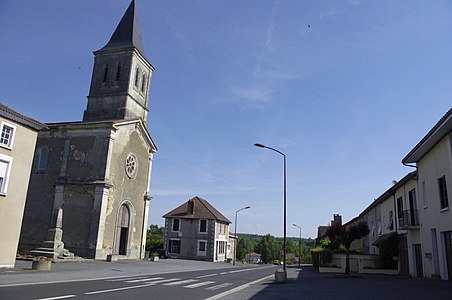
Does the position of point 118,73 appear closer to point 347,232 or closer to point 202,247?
point 347,232

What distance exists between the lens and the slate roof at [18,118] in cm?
1728

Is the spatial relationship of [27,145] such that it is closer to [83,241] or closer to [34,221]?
[83,241]

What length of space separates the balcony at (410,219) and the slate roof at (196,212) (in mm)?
31927

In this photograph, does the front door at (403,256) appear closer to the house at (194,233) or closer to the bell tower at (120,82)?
the bell tower at (120,82)

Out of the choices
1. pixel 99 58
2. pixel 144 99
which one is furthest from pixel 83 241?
pixel 99 58

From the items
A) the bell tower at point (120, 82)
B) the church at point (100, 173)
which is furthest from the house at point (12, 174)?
the bell tower at point (120, 82)

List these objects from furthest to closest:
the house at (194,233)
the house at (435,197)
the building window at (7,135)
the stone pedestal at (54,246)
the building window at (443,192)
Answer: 1. the house at (194,233)
2. the stone pedestal at (54,246)
3. the building window at (7,135)
4. the building window at (443,192)
5. the house at (435,197)

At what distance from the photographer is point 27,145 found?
1878cm

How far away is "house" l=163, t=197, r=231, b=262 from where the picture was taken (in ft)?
162

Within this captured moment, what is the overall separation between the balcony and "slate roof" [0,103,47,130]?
20989 millimetres

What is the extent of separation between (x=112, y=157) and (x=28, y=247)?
963 cm

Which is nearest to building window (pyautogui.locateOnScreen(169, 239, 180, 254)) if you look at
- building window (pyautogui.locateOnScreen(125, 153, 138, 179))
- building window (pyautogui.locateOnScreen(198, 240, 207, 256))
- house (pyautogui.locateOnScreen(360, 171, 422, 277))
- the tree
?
building window (pyautogui.locateOnScreen(198, 240, 207, 256))

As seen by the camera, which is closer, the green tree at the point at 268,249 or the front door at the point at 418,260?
the front door at the point at 418,260

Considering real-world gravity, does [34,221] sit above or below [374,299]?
above
